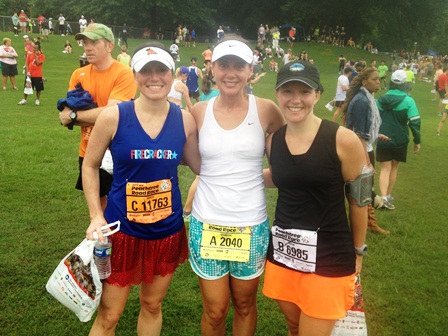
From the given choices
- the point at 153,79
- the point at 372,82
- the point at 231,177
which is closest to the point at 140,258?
the point at 231,177

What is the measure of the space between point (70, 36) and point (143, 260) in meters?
36.3

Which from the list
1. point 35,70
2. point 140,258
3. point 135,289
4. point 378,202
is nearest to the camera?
point 140,258

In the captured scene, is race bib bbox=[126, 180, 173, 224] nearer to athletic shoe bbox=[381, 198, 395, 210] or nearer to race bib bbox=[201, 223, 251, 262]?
race bib bbox=[201, 223, 251, 262]

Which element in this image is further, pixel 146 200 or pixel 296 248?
pixel 146 200

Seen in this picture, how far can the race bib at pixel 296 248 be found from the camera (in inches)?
90.8

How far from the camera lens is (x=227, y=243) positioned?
2.54 meters

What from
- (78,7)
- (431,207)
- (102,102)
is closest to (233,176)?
(102,102)

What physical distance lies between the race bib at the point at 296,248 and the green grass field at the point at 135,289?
125 cm

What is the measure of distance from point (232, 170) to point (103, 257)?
36.5 inches

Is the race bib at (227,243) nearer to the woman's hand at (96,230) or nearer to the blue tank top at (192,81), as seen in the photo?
the woman's hand at (96,230)

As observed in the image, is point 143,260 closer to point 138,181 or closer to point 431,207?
point 138,181

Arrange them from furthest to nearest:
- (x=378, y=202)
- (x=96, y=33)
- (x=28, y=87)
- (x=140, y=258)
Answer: (x=28, y=87) < (x=378, y=202) < (x=96, y=33) < (x=140, y=258)

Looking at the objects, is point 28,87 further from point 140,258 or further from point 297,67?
point 297,67

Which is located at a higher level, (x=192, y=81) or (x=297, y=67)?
(x=297, y=67)
